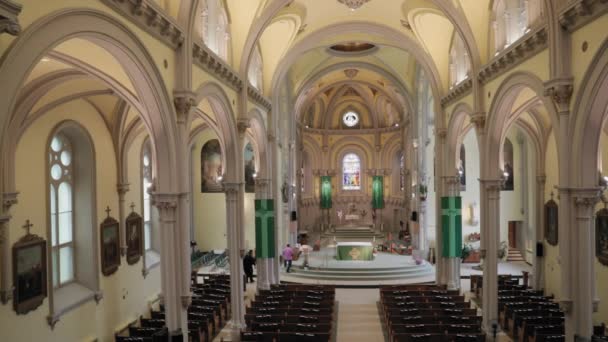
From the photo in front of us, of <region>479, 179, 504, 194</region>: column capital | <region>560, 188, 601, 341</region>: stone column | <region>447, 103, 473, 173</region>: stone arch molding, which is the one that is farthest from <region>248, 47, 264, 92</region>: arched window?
<region>560, 188, 601, 341</region>: stone column

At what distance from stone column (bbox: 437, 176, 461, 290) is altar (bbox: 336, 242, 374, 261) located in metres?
6.09

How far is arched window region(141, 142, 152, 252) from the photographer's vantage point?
60.7 feet

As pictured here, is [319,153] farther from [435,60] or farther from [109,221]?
[109,221]

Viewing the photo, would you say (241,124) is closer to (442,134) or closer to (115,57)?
(115,57)

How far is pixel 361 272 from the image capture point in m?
23.6

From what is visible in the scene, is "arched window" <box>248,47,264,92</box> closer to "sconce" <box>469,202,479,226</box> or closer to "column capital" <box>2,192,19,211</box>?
"column capital" <box>2,192,19,211</box>

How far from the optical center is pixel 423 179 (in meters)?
27.3

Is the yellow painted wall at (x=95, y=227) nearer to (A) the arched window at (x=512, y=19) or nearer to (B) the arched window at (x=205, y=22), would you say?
(B) the arched window at (x=205, y=22)

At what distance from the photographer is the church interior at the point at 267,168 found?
8.98 meters

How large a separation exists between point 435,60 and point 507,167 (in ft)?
34.4

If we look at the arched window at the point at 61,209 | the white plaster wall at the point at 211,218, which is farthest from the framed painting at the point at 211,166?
the arched window at the point at 61,209

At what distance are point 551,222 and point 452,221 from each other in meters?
4.17

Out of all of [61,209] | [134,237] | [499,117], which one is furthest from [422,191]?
[61,209]

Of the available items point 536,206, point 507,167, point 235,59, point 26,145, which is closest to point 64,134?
point 26,145
